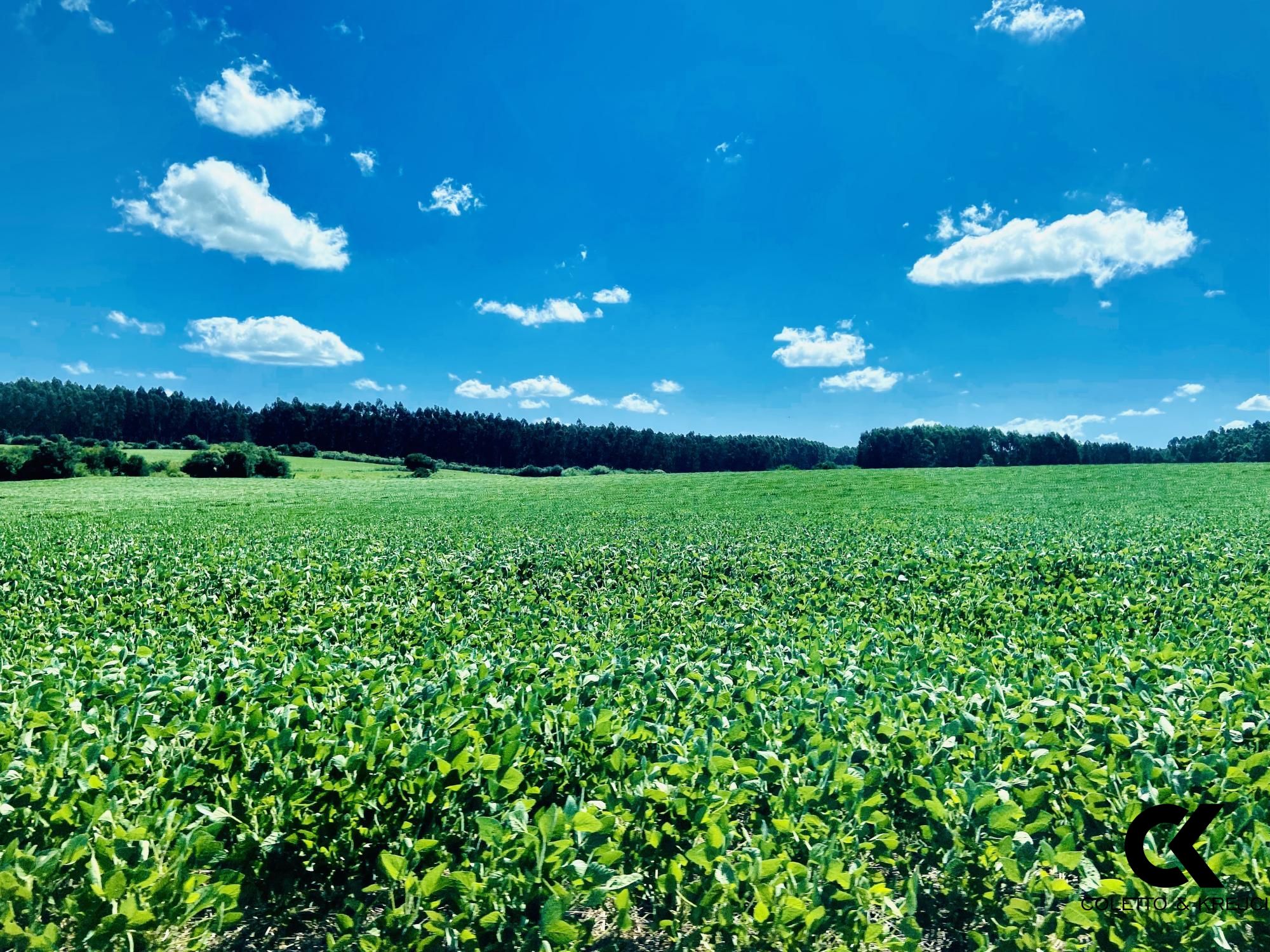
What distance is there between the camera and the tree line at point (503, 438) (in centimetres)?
11625

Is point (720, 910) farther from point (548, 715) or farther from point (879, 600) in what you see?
point (879, 600)

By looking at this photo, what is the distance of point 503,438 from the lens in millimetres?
138875

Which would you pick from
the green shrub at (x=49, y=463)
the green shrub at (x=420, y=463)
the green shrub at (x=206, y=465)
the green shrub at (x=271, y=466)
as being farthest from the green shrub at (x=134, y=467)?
the green shrub at (x=420, y=463)

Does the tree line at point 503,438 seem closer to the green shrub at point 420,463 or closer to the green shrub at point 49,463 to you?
the green shrub at point 420,463

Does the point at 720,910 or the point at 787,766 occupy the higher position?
the point at 787,766

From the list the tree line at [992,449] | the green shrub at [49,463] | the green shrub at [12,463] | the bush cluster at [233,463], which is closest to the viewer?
the green shrub at [12,463]

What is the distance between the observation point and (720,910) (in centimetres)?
263

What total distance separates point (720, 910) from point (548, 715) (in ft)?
5.92

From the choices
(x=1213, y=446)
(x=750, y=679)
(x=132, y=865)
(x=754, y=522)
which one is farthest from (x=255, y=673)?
(x=1213, y=446)

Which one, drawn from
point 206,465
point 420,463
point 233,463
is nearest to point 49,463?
point 206,465

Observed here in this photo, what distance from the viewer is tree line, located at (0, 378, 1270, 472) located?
116m

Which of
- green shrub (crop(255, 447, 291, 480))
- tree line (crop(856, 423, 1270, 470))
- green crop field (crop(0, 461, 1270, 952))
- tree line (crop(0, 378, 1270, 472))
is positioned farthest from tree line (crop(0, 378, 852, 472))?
green crop field (crop(0, 461, 1270, 952))

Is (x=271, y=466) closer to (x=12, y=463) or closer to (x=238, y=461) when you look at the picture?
(x=238, y=461)

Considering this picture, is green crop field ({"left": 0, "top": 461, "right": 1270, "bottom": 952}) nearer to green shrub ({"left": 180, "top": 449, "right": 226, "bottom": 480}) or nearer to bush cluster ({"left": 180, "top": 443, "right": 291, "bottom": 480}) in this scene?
bush cluster ({"left": 180, "top": 443, "right": 291, "bottom": 480})
